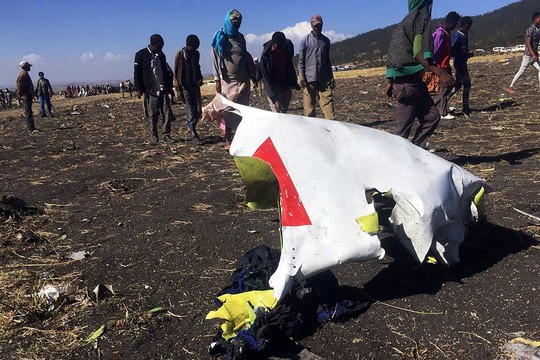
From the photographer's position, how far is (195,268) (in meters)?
3.40

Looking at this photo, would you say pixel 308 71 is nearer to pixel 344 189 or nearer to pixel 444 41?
pixel 444 41

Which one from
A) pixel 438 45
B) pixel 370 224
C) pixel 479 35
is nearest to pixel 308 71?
pixel 438 45

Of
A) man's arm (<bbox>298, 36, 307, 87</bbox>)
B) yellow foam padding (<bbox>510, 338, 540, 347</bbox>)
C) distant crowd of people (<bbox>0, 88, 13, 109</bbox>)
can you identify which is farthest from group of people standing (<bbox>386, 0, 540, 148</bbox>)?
distant crowd of people (<bbox>0, 88, 13, 109</bbox>)

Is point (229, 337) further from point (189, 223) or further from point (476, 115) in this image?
point (476, 115)

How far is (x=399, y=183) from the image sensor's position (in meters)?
2.54

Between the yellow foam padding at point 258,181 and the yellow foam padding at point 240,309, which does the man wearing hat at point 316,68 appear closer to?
the yellow foam padding at point 258,181

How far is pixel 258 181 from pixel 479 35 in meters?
53.9

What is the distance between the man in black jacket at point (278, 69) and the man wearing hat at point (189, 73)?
1736mm

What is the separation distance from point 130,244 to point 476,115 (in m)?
7.68

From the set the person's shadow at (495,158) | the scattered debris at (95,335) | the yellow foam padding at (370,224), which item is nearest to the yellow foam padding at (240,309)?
the yellow foam padding at (370,224)

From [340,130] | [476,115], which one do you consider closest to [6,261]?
[340,130]

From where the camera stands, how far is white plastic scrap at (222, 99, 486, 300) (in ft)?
7.61

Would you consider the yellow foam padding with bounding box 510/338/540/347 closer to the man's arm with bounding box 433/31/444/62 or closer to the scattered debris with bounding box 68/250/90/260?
the scattered debris with bounding box 68/250/90/260

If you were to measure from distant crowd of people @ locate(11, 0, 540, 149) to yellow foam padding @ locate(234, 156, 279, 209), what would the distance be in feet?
2.94
